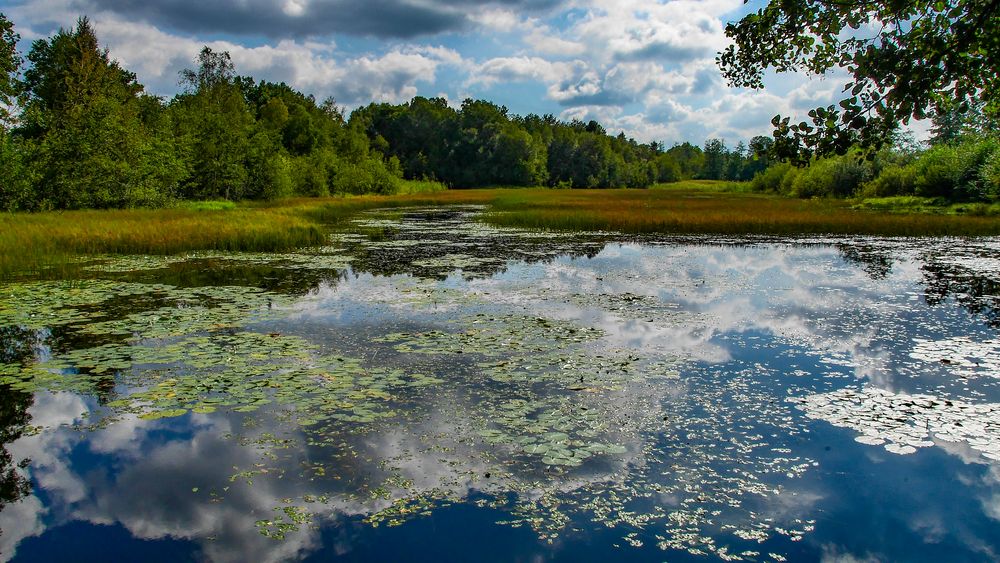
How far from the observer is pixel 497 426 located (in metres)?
6.77

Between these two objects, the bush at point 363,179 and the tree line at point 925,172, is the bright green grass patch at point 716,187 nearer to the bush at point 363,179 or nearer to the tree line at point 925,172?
the tree line at point 925,172

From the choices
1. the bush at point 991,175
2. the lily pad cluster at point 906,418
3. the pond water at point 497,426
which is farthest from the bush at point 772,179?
the lily pad cluster at point 906,418

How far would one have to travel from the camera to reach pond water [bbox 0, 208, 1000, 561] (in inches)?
189

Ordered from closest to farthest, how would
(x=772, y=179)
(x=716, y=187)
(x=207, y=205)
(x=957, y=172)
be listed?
(x=957, y=172), (x=207, y=205), (x=772, y=179), (x=716, y=187)

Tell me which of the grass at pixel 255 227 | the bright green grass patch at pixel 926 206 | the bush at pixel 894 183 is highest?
the bush at pixel 894 183

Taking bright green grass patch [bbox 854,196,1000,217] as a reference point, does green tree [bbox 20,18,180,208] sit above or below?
above

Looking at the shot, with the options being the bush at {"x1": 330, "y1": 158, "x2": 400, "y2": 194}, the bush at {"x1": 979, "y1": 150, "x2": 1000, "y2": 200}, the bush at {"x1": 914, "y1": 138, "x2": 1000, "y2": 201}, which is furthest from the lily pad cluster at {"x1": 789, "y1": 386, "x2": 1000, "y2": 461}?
the bush at {"x1": 330, "y1": 158, "x2": 400, "y2": 194}

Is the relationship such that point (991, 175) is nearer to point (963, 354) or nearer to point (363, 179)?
point (963, 354)

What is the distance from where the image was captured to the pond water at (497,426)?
→ 480 centimetres

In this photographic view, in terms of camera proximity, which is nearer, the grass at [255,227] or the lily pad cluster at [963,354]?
the lily pad cluster at [963,354]

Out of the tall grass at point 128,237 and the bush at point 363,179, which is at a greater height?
the bush at point 363,179

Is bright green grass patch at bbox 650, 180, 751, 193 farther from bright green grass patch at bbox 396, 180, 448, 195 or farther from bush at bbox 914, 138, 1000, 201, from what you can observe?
bush at bbox 914, 138, 1000, 201

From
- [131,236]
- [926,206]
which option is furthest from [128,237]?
[926,206]

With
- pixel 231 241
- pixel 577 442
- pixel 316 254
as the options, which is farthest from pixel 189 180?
pixel 577 442
